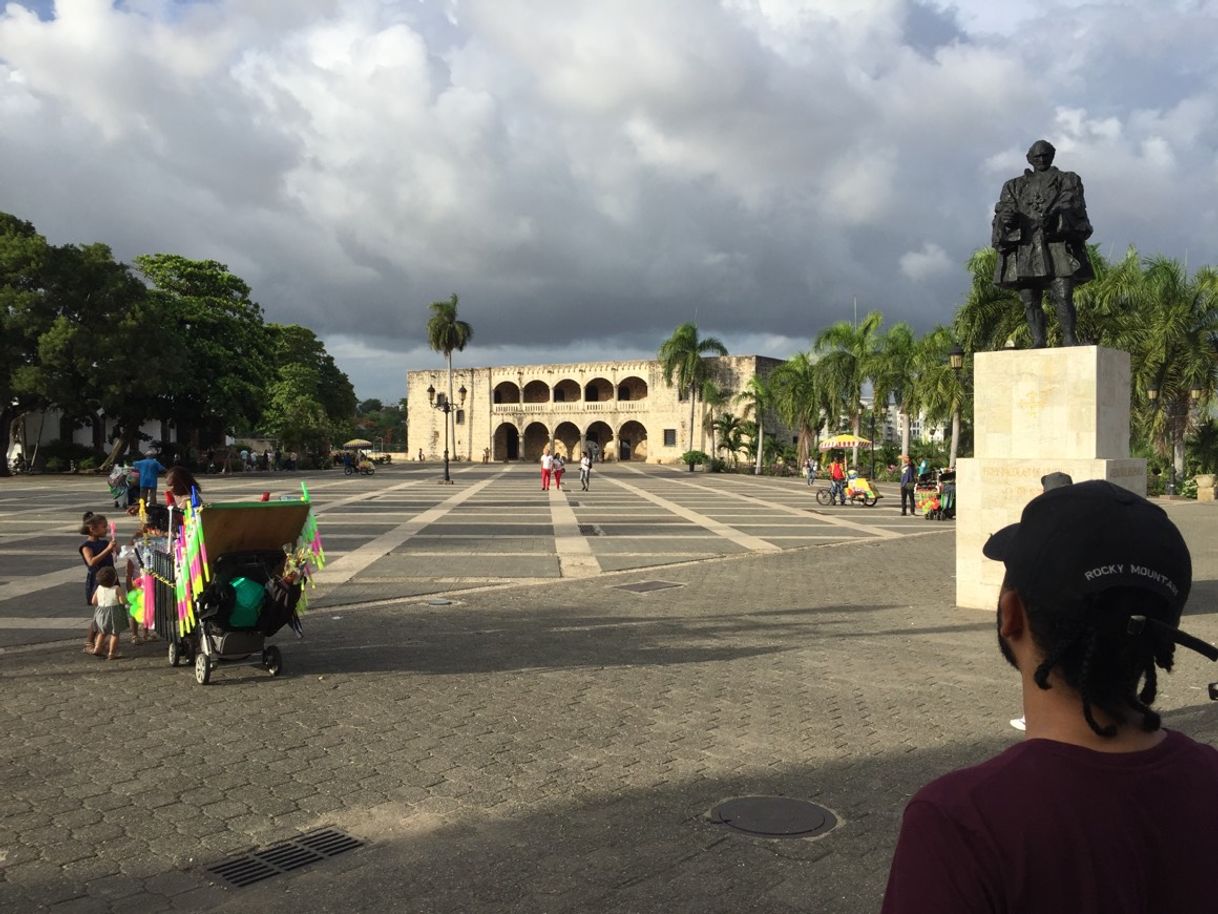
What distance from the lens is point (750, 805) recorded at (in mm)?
4367

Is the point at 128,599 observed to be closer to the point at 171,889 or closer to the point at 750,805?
the point at 171,889

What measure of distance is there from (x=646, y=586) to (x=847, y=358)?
33.3 metres

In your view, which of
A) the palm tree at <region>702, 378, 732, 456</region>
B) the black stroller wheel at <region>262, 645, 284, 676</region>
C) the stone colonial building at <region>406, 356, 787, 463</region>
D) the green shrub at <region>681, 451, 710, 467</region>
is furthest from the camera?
the stone colonial building at <region>406, 356, 787, 463</region>

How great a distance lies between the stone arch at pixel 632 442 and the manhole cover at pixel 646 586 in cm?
5934

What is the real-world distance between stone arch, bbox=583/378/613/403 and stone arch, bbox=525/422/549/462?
4.47 metres

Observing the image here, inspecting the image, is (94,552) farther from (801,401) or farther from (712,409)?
(712,409)

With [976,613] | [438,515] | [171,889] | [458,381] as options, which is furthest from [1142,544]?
[458,381]

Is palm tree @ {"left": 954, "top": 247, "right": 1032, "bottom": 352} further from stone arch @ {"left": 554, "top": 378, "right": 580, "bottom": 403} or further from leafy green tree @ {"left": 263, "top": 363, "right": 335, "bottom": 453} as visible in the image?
stone arch @ {"left": 554, "top": 378, "right": 580, "bottom": 403}

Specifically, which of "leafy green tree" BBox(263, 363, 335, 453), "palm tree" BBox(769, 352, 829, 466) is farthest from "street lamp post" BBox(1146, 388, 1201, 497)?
"leafy green tree" BBox(263, 363, 335, 453)

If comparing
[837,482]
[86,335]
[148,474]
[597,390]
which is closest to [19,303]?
[86,335]

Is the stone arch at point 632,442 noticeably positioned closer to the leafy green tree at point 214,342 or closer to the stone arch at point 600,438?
the stone arch at point 600,438

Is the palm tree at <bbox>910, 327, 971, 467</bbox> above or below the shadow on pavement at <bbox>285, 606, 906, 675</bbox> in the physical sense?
above

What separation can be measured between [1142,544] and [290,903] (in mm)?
3273

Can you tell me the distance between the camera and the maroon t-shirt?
A: 4.13ft
